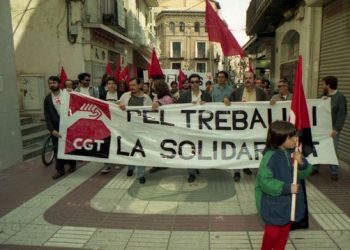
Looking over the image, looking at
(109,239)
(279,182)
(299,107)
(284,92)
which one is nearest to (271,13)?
(284,92)

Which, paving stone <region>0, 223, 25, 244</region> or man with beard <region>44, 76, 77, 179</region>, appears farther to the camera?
man with beard <region>44, 76, 77, 179</region>

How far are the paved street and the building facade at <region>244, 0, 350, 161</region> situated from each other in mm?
2679

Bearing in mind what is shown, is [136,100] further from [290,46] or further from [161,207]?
[290,46]

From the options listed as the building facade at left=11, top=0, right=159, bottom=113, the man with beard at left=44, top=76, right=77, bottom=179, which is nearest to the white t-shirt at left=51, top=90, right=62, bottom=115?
the man with beard at left=44, top=76, right=77, bottom=179

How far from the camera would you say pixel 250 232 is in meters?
4.13

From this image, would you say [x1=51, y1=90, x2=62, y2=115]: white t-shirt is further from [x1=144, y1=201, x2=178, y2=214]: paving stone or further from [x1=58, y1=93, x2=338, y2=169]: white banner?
[x1=144, y1=201, x2=178, y2=214]: paving stone

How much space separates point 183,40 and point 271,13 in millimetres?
52345

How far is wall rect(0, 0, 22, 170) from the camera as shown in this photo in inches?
279

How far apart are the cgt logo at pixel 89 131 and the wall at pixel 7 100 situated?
5.79 ft

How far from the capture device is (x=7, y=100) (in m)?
7.26

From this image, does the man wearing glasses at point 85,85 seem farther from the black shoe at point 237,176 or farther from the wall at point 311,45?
the wall at point 311,45

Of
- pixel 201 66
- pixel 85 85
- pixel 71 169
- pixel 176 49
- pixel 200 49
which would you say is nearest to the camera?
pixel 71 169

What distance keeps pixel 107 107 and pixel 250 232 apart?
326 centimetres

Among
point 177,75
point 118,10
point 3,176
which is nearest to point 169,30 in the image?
point 118,10
